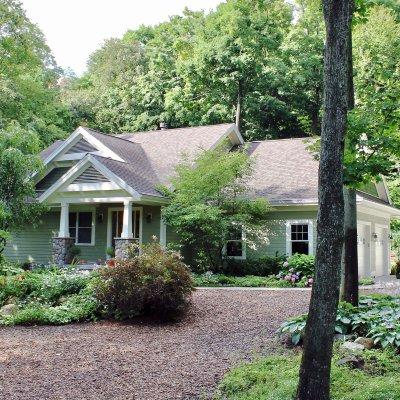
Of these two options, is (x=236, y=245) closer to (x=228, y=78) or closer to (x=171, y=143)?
(x=171, y=143)

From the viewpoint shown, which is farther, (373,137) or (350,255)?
(350,255)

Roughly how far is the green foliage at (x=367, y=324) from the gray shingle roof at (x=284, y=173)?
9208mm

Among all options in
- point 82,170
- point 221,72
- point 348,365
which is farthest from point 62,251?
point 221,72

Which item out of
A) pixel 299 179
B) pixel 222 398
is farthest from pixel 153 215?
pixel 222 398

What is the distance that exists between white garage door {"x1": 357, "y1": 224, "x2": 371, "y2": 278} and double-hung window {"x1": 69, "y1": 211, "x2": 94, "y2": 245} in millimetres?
10302

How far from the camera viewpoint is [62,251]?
18609 millimetres

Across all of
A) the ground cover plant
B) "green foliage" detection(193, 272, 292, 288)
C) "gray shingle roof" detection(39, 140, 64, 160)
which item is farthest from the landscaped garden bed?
A: "gray shingle roof" detection(39, 140, 64, 160)

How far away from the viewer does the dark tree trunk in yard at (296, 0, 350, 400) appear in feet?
13.9

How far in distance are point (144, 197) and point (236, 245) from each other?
3.71 meters

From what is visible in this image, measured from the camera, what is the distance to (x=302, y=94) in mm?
30641

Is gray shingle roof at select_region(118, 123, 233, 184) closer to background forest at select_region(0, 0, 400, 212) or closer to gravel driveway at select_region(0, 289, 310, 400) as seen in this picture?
background forest at select_region(0, 0, 400, 212)

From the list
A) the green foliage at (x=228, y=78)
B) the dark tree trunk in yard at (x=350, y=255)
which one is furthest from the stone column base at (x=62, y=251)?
the dark tree trunk in yard at (x=350, y=255)

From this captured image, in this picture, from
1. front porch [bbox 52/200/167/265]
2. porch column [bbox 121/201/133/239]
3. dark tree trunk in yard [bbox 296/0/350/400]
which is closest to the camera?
dark tree trunk in yard [bbox 296/0/350/400]

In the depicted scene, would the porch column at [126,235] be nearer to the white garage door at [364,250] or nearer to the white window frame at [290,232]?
the white window frame at [290,232]
